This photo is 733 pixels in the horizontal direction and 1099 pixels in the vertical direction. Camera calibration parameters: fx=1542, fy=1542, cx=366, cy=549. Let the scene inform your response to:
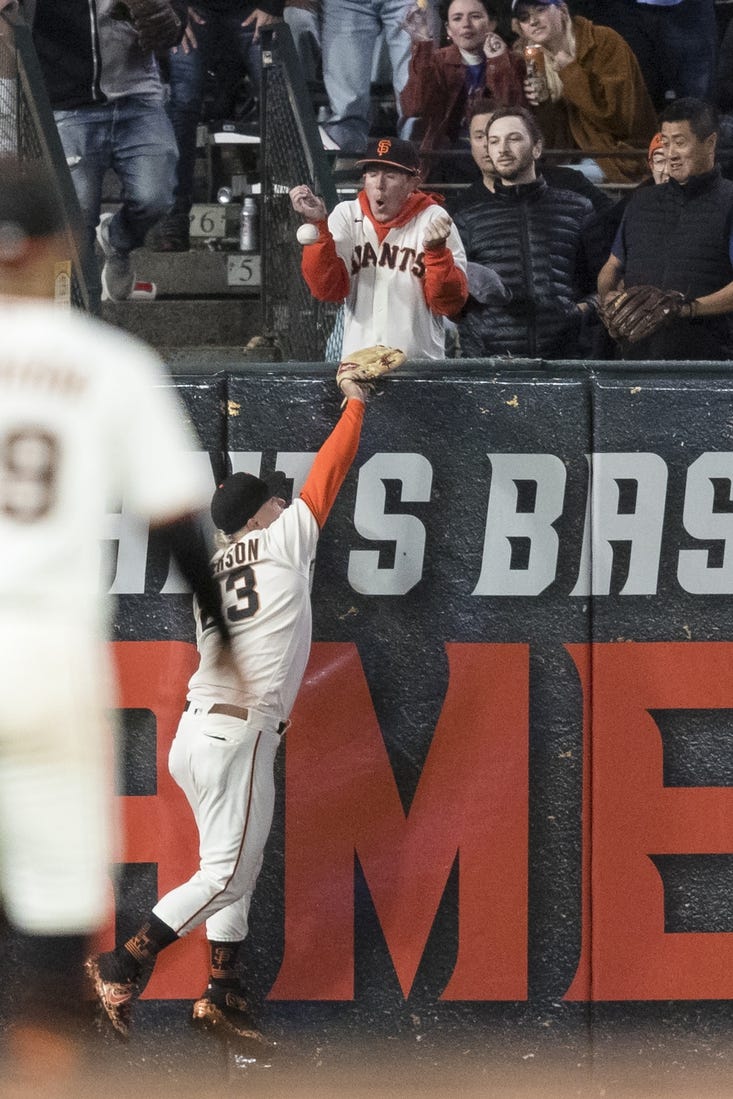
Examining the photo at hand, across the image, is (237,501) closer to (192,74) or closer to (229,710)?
(229,710)

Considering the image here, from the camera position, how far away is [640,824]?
4602 mm

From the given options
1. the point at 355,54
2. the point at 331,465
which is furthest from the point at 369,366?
the point at 355,54

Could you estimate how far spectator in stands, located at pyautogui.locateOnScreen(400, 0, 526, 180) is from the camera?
737 centimetres

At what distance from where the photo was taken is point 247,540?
4.38 metres

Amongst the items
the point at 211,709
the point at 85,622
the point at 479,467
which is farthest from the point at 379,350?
the point at 85,622

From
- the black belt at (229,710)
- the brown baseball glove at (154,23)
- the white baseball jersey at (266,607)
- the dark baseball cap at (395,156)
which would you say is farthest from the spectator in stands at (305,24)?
the black belt at (229,710)

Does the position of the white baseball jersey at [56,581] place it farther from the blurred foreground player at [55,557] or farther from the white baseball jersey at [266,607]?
the white baseball jersey at [266,607]

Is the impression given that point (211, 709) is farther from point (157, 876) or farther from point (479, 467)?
point (479, 467)

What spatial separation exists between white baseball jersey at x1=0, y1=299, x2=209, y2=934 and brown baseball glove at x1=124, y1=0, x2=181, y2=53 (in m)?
3.83

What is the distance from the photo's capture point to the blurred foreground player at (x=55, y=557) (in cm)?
335

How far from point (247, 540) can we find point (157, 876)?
1.05 meters

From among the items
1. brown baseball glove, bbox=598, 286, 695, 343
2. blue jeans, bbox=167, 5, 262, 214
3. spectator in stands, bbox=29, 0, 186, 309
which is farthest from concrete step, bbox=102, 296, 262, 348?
brown baseball glove, bbox=598, 286, 695, 343

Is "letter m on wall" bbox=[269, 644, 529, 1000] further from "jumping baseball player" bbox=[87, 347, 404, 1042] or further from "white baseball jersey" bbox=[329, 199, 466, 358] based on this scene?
"white baseball jersey" bbox=[329, 199, 466, 358]

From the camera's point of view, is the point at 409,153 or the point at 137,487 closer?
the point at 137,487
